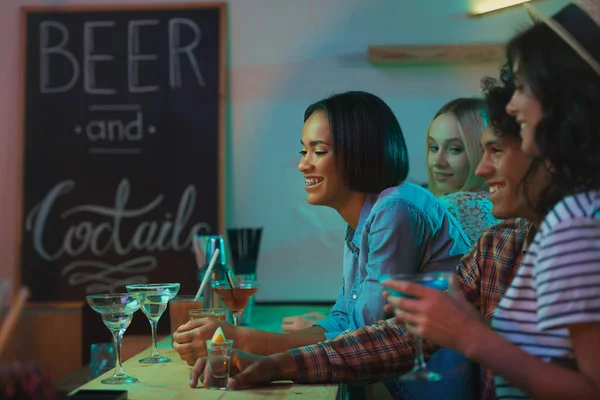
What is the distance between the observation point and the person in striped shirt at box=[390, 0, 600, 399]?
127 cm

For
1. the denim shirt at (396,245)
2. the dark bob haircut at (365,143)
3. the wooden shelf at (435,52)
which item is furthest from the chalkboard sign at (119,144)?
the denim shirt at (396,245)

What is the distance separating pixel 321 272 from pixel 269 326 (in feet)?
3.38

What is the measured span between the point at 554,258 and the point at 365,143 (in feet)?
4.08

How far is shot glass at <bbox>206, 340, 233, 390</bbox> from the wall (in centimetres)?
240

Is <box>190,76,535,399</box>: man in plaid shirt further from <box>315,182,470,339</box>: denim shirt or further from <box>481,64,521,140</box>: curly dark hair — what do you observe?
<box>315,182,470,339</box>: denim shirt

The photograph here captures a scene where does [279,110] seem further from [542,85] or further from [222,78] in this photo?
[542,85]

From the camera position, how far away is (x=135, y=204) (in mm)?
Answer: 4141

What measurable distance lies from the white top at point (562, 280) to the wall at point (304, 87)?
105 inches

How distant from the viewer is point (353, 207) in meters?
2.57

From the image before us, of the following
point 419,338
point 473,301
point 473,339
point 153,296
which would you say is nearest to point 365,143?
point 473,301

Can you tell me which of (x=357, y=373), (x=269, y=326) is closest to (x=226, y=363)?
(x=357, y=373)

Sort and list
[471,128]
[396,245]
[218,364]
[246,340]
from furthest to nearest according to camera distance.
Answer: [471,128], [396,245], [246,340], [218,364]

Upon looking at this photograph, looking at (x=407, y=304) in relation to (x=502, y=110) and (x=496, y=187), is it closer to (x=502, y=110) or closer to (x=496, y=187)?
(x=496, y=187)

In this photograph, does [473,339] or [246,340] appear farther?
[246,340]
